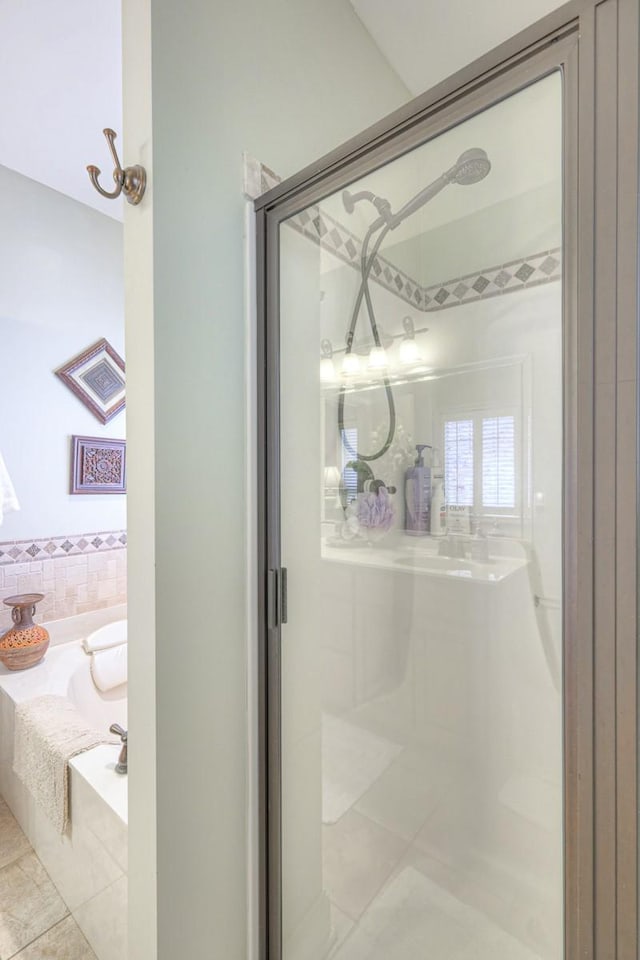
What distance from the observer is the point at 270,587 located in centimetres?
99

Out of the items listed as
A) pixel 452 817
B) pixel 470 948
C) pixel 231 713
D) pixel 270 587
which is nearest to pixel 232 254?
pixel 270 587

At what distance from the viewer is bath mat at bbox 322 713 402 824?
905 millimetres

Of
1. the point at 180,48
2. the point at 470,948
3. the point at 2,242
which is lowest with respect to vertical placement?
the point at 470,948

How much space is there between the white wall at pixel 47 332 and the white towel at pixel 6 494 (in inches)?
3.8

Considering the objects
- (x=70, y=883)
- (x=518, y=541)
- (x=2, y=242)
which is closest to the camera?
(x=518, y=541)

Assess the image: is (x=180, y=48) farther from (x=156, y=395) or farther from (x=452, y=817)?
(x=452, y=817)

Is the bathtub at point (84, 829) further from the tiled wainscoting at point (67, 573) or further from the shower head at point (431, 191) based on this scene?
the shower head at point (431, 191)

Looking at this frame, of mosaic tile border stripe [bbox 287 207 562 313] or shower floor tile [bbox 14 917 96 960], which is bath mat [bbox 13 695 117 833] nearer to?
shower floor tile [bbox 14 917 96 960]

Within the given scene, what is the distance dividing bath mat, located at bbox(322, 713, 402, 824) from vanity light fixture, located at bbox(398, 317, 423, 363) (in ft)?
2.53

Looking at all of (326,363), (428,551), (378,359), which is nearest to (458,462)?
(428,551)

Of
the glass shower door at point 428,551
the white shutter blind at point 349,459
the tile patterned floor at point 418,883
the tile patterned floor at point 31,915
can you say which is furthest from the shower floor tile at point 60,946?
the white shutter blind at point 349,459

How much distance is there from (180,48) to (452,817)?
5.18 feet

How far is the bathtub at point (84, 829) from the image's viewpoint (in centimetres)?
104

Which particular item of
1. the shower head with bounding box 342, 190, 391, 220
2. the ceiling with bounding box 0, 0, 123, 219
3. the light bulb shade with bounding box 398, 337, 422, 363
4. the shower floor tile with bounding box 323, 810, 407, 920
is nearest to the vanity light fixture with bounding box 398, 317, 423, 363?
the light bulb shade with bounding box 398, 337, 422, 363
